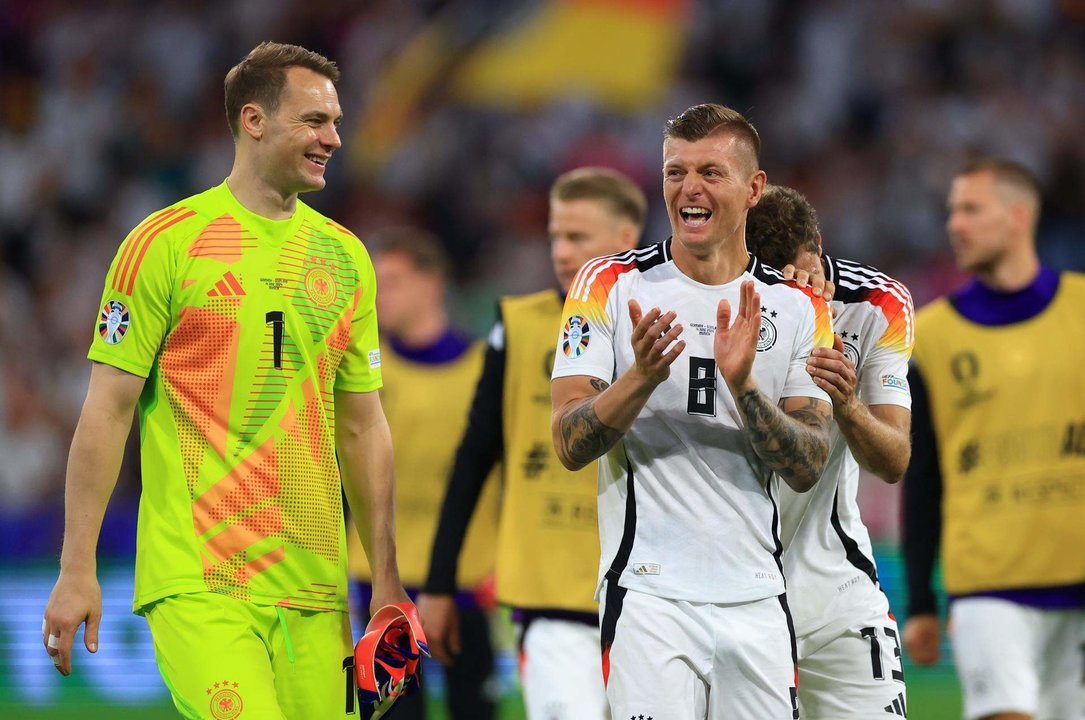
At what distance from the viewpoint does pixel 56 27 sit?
18.4 metres

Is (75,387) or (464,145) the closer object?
(75,387)

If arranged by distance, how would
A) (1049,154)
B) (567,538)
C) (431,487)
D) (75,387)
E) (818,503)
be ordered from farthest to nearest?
(1049,154)
(75,387)
(431,487)
(567,538)
(818,503)

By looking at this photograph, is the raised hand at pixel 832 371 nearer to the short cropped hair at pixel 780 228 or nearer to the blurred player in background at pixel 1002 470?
the short cropped hair at pixel 780 228

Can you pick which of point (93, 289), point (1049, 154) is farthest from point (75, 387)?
point (1049, 154)

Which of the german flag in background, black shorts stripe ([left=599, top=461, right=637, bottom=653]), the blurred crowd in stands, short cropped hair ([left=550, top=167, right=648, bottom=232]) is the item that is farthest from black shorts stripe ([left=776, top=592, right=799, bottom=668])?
the german flag in background

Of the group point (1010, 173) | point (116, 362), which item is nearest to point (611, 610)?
point (116, 362)

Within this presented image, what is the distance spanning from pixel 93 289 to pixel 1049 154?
1035 cm

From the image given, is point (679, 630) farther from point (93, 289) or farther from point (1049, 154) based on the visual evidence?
point (1049, 154)

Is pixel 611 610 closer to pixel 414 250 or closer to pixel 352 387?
pixel 352 387

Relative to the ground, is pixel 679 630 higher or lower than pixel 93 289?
lower

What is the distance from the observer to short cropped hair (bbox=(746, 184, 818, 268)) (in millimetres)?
5281

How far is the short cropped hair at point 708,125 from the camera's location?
4.72 metres

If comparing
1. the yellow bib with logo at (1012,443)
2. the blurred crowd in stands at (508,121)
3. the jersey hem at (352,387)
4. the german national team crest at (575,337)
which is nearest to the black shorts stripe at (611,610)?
the german national team crest at (575,337)

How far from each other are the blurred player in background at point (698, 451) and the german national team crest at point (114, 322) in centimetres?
128
